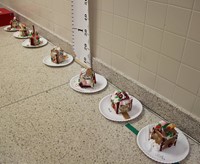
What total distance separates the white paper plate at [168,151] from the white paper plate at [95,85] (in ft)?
1.02

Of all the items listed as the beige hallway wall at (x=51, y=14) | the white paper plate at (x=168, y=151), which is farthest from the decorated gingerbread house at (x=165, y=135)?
the beige hallway wall at (x=51, y=14)

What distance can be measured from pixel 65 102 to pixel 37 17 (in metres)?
0.83

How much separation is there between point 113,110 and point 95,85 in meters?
0.19

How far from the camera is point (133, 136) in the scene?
0.76 meters

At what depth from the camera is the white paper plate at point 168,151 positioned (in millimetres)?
670

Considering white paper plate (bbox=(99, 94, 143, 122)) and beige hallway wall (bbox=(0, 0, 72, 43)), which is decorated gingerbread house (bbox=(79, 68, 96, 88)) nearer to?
white paper plate (bbox=(99, 94, 143, 122))

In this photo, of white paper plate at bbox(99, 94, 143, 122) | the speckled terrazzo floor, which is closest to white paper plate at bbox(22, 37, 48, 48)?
the speckled terrazzo floor

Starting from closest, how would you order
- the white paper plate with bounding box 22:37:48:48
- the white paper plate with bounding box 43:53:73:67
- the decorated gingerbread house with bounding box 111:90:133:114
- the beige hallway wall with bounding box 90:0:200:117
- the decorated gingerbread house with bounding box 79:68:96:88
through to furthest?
the beige hallway wall with bounding box 90:0:200:117 → the decorated gingerbread house with bounding box 111:90:133:114 → the decorated gingerbread house with bounding box 79:68:96:88 → the white paper plate with bounding box 43:53:73:67 → the white paper plate with bounding box 22:37:48:48

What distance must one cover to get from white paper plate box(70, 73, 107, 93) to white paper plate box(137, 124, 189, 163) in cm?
31

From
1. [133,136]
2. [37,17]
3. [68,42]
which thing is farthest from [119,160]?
[37,17]

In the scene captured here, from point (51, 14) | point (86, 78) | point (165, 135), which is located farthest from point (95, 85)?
point (51, 14)

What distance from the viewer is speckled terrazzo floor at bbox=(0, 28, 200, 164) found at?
688 millimetres

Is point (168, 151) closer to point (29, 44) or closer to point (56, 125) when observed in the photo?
point (56, 125)

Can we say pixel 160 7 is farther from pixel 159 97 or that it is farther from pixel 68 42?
pixel 68 42
